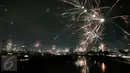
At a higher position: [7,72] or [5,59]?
[5,59]

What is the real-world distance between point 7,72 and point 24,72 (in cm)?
576

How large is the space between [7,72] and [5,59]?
3170 mm

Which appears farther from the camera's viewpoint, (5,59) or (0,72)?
(0,72)

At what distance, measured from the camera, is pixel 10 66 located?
22172 mm

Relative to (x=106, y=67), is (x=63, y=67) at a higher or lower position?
higher

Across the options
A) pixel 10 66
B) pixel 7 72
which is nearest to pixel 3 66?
pixel 10 66

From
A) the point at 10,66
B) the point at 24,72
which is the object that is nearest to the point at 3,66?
the point at 10,66

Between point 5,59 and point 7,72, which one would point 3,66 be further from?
point 7,72

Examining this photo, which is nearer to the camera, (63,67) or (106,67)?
(106,67)

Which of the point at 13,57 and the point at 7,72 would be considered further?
the point at 7,72

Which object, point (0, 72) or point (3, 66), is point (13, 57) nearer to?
point (3, 66)

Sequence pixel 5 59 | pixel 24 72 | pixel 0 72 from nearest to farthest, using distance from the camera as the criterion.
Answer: pixel 5 59 < pixel 0 72 < pixel 24 72

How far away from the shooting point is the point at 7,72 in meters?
24.5

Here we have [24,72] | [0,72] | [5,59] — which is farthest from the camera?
[24,72]
